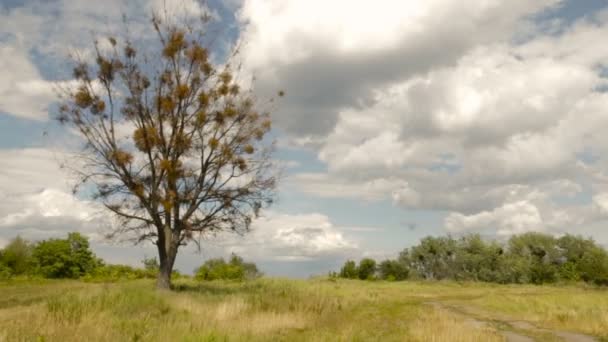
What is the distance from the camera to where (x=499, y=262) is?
7250 cm

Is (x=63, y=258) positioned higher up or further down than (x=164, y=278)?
higher up

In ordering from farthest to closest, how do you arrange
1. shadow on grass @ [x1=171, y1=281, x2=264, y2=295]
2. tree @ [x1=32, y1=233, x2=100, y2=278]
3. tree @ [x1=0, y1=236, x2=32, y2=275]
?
tree @ [x1=0, y1=236, x2=32, y2=275]
tree @ [x1=32, y1=233, x2=100, y2=278]
shadow on grass @ [x1=171, y1=281, x2=264, y2=295]

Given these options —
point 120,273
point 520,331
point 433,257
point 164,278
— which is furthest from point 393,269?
point 520,331

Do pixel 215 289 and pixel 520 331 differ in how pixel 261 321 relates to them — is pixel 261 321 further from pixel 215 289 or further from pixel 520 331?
pixel 215 289

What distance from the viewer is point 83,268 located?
48.7 meters

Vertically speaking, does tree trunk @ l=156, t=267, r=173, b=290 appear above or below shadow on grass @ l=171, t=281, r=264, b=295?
above

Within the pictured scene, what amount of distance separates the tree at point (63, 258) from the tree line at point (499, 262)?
29953mm

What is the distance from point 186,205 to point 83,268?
30.7m

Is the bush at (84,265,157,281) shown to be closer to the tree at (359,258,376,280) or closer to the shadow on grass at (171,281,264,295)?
the shadow on grass at (171,281,264,295)

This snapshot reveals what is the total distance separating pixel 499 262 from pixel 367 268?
21.7m

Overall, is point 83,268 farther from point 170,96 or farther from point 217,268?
point 170,96

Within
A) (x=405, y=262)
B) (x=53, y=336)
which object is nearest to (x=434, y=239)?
(x=405, y=262)

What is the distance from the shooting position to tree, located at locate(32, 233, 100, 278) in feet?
154

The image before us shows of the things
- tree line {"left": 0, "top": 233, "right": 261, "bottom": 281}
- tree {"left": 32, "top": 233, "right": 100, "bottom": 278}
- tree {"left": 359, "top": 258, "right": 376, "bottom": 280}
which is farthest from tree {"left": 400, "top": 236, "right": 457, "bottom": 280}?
tree {"left": 32, "top": 233, "right": 100, "bottom": 278}
